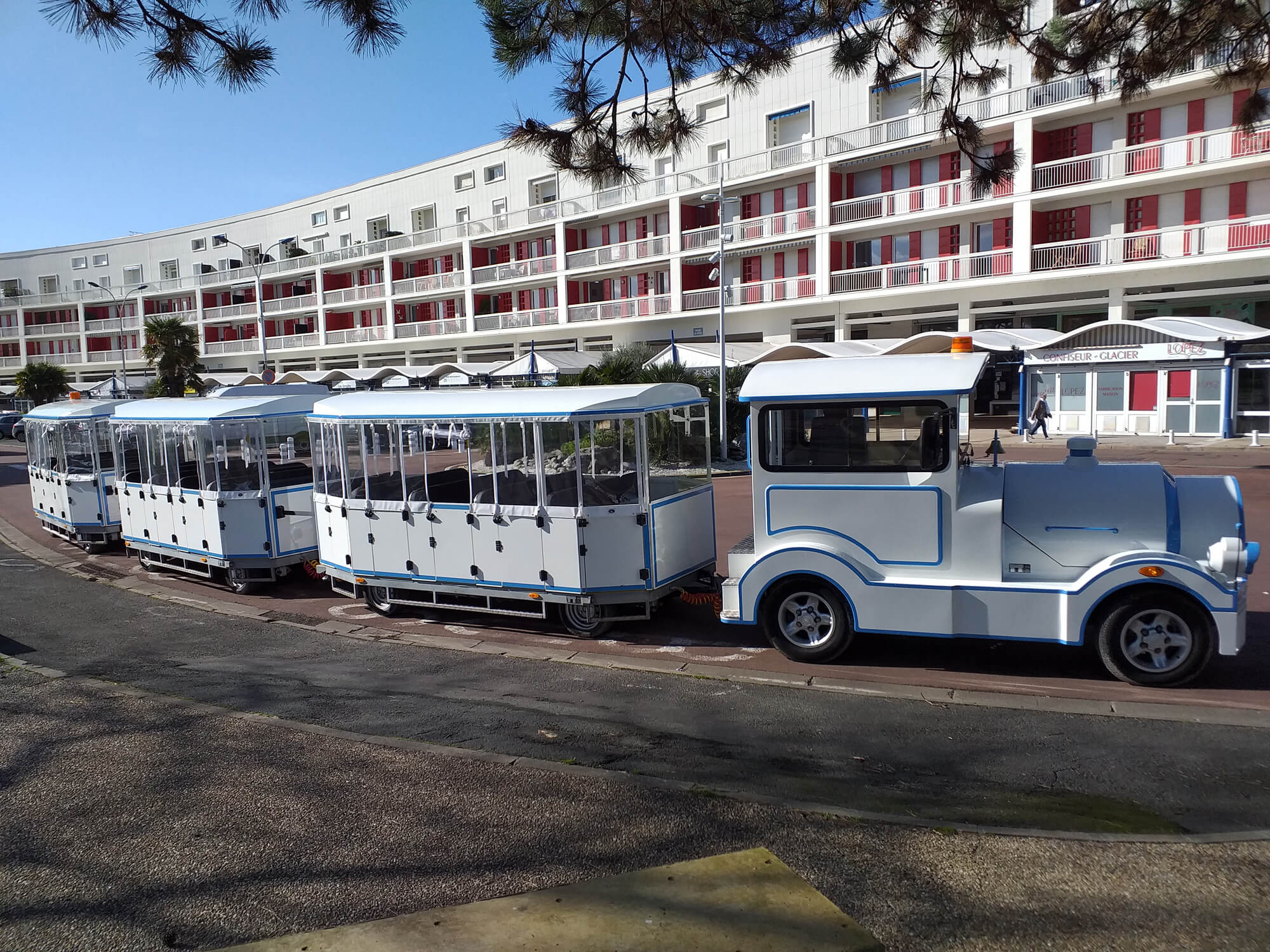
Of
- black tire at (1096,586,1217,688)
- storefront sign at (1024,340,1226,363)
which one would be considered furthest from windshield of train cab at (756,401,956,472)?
storefront sign at (1024,340,1226,363)

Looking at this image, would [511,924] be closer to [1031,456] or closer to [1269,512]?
[1269,512]

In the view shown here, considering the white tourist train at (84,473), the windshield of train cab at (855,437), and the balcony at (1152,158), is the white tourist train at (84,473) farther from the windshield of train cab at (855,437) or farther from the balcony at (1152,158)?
the balcony at (1152,158)

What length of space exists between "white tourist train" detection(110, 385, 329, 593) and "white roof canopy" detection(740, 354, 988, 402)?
6.49m

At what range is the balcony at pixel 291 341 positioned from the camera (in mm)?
57188

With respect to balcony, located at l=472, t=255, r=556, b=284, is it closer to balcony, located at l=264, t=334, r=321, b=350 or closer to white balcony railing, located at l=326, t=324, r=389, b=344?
white balcony railing, located at l=326, t=324, r=389, b=344

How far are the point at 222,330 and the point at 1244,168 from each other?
6035 cm

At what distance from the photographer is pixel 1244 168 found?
2636 cm

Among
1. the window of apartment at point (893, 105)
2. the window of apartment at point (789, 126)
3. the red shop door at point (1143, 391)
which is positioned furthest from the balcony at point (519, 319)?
the red shop door at point (1143, 391)

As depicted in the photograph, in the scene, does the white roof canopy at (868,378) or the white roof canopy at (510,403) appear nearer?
the white roof canopy at (868,378)

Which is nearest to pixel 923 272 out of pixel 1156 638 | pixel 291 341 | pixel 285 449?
pixel 285 449

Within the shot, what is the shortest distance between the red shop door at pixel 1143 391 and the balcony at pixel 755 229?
13.7 meters

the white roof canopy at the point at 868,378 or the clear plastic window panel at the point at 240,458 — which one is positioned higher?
the white roof canopy at the point at 868,378

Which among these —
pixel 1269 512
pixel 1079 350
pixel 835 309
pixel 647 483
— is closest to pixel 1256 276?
pixel 1079 350

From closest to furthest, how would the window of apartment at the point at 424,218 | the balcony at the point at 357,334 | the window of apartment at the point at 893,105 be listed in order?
the window of apartment at the point at 893,105
the window of apartment at the point at 424,218
the balcony at the point at 357,334
